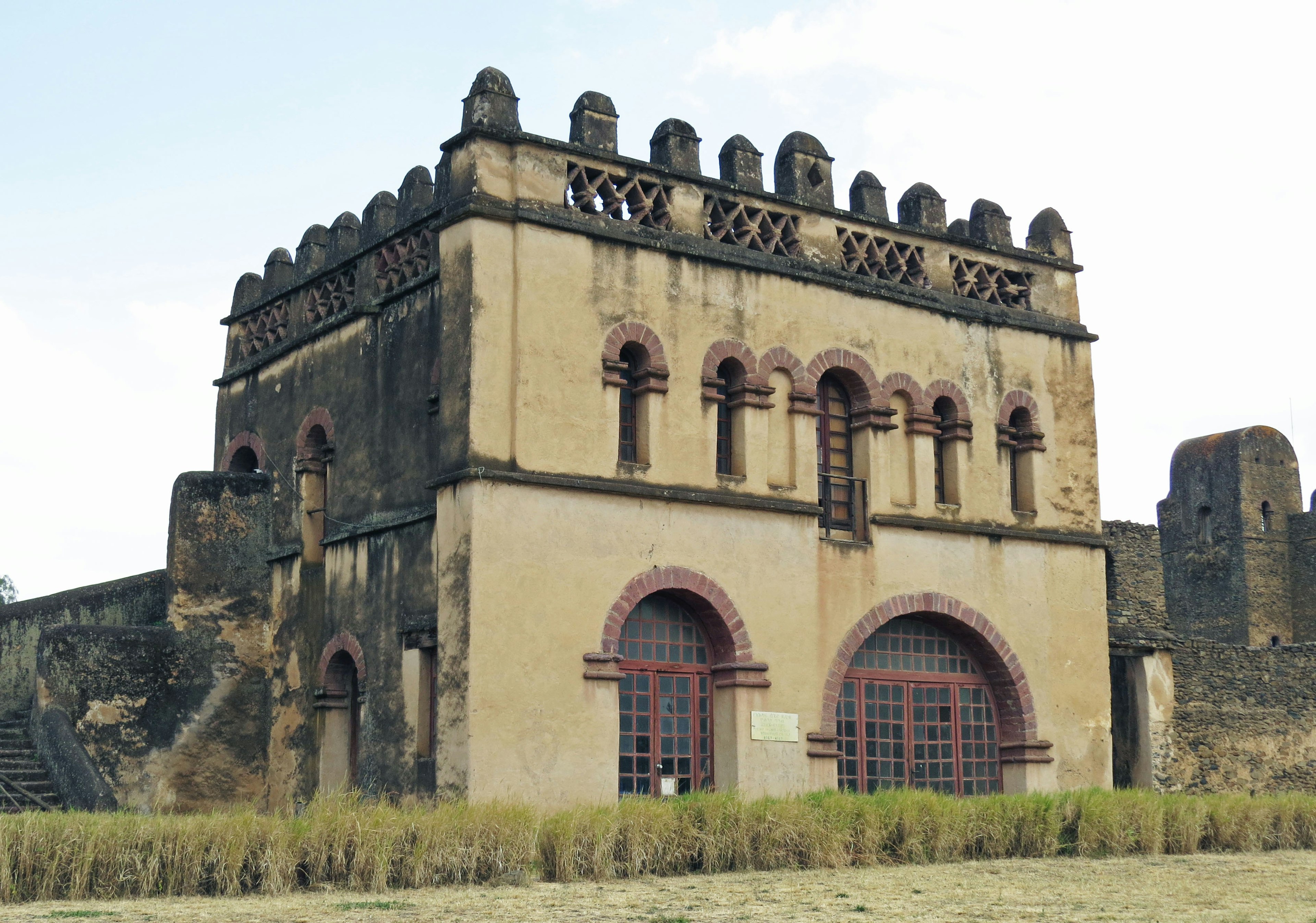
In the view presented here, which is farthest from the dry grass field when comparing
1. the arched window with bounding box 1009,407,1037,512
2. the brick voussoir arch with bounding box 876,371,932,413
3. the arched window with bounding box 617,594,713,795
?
the arched window with bounding box 1009,407,1037,512

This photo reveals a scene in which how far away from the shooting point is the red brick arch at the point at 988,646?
1916 centimetres

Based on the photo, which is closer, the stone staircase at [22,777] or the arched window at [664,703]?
the stone staircase at [22,777]

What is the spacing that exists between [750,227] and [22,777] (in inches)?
401

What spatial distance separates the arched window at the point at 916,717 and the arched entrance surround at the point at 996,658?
4.6 inches

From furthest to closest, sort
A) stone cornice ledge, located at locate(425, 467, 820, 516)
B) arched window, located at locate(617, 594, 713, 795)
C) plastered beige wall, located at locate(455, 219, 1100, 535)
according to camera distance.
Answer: arched window, located at locate(617, 594, 713, 795) < plastered beige wall, located at locate(455, 219, 1100, 535) < stone cornice ledge, located at locate(425, 467, 820, 516)

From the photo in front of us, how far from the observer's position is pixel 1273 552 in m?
37.8

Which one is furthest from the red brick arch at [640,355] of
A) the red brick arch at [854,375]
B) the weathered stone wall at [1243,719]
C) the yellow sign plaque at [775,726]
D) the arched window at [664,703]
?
the weathered stone wall at [1243,719]

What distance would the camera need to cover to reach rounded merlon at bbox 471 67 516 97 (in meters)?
17.3

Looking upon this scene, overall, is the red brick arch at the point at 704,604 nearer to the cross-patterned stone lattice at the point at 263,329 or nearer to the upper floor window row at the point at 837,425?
the upper floor window row at the point at 837,425

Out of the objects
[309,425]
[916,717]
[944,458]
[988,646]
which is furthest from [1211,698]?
[309,425]

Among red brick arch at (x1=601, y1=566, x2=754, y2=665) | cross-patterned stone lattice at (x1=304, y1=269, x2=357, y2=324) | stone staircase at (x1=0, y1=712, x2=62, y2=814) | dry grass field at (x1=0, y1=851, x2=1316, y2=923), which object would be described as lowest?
dry grass field at (x1=0, y1=851, x2=1316, y2=923)

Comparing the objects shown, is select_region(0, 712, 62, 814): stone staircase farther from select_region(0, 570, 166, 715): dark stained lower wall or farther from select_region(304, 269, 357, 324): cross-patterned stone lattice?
select_region(304, 269, 357, 324): cross-patterned stone lattice

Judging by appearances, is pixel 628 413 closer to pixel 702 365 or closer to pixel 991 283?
pixel 702 365

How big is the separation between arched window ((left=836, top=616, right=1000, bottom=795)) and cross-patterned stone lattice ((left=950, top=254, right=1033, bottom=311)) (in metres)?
4.47
